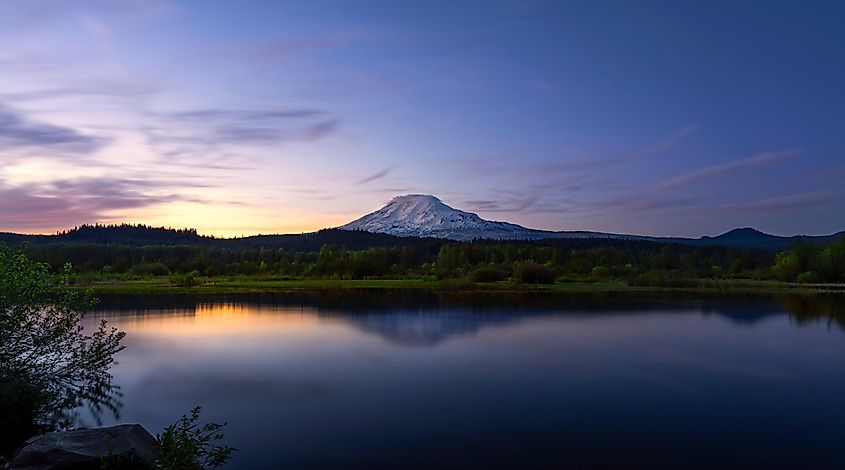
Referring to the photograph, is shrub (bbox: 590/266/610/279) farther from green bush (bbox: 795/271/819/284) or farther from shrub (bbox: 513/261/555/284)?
green bush (bbox: 795/271/819/284)

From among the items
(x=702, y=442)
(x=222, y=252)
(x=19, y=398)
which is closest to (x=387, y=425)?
(x=702, y=442)

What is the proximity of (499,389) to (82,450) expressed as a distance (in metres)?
10.1

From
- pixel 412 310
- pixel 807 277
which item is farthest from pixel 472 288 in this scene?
pixel 807 277

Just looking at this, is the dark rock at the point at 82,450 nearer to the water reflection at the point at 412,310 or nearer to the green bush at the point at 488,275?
the water reflection at the point at 412,310

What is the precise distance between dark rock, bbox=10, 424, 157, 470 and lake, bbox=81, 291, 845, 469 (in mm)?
1793

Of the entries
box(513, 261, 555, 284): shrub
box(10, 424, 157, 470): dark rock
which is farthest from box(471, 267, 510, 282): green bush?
box(10, 424, 157, 470): dark rock

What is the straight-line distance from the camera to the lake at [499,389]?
11.2m

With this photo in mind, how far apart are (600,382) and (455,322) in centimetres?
1555

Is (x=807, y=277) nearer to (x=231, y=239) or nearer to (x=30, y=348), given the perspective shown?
(x=30, y=348)

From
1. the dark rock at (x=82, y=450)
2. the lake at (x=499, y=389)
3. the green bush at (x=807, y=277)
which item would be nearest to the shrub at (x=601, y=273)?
the green bush at (x=807, y=277)

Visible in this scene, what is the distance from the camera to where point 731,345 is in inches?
950

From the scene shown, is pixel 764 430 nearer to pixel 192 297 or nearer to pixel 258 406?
pixel 258 406

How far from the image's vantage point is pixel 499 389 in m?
16.1

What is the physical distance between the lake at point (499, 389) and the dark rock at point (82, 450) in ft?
5.88
